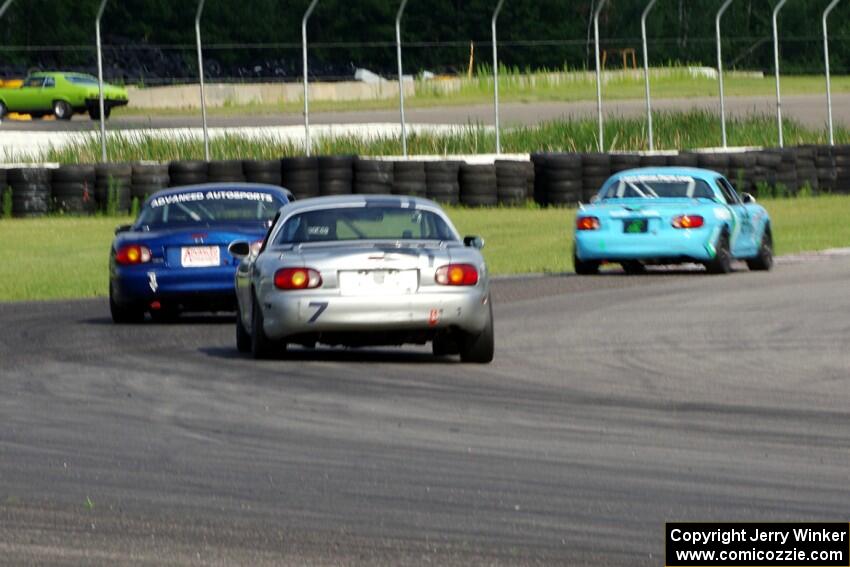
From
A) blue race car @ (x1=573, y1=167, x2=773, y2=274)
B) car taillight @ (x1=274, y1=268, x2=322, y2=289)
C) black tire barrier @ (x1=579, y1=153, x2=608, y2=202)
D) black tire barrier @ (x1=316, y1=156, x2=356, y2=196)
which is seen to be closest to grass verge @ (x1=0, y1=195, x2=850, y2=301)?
black tire barrier @ (x1=579, y1=153, x2=608, y2=202)

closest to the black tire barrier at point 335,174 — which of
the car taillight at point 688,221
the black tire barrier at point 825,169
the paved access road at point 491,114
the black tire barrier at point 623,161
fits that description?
the black tire barrier at point 623,161

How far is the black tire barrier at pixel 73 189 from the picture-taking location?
33.5m

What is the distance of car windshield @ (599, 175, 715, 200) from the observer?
22.2 m

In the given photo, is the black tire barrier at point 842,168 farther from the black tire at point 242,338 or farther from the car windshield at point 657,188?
the black tire at point 242,338

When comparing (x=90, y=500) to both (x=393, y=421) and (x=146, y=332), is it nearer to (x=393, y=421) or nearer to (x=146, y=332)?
(x=393, y=421)

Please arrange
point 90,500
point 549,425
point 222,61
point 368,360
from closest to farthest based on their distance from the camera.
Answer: point 90,500 < point 549,425 < point 368,360 < point 222,61

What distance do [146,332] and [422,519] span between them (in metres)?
9.20

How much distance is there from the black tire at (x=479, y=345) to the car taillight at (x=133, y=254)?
4.32 metres

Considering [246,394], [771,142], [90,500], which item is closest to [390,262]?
[246,394]

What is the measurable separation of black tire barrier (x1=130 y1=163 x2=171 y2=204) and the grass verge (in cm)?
58

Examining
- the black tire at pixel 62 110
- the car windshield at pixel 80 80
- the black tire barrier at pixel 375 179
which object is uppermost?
the car windshield at pixel 80 80

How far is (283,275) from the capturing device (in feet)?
43.1

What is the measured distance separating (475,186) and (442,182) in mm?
588

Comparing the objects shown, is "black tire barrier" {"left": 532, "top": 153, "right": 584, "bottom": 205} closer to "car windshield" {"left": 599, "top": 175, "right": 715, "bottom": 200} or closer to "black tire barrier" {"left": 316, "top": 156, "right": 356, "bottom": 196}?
"black tire barrier" {"left": 316, "top": 156, "right": 356, "bottom": 196}
